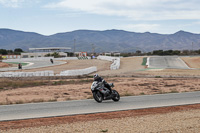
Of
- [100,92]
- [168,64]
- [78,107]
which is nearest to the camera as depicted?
[78,107]

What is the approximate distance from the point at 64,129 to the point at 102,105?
4.55 metres

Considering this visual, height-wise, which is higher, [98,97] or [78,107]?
[98,97]

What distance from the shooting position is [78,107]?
1271cm

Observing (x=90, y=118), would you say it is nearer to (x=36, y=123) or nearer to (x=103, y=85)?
(x=36, y=123)

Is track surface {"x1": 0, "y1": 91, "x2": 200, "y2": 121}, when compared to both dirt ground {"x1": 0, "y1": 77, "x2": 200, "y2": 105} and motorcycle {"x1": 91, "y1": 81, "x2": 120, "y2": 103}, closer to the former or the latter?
motorcycle {"x1": 91, "y1": 81, "x2": 120, "y2": 103}

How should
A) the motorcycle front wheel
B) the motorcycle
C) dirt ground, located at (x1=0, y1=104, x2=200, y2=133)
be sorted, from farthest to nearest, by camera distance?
the motorcycle front wheel, the motorcycle, dirt ground, located at (x1=0, y1=104, x2=200, y2=133)

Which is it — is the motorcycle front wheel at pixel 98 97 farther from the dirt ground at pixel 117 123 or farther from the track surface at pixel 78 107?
the dirt ground at pixel 117 123

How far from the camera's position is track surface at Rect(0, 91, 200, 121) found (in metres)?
11.2

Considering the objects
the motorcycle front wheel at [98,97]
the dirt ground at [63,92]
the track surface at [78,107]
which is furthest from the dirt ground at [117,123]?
the dirt ground at [63,92]

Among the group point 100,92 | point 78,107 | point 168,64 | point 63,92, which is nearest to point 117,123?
point 78,107

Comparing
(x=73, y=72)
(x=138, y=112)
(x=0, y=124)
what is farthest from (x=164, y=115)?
(x=73, y=72)

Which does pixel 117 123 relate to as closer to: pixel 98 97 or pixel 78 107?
pixel 78 107

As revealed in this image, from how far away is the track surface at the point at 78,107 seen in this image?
36.9 ft

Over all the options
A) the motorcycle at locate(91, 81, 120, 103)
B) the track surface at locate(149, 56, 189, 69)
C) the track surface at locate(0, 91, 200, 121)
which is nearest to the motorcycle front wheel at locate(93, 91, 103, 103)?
the motorcycle at locate(91, 81, 120, 103)
